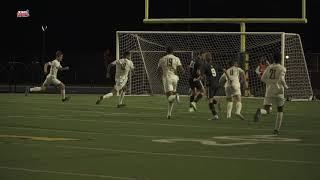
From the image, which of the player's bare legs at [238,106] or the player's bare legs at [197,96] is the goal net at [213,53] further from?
the player's bare legs at [238,106]

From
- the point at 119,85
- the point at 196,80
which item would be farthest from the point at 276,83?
the point at 119,85

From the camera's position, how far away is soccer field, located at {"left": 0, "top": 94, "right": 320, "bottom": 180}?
40.8 ft

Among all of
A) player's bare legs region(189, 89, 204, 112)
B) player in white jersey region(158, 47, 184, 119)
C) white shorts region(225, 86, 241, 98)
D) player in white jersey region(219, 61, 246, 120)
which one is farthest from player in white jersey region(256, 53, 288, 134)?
player's bare legs region(189, 89, 204, 112)

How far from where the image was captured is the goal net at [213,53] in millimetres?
37594

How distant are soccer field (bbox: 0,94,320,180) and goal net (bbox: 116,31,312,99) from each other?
1146 centimetres

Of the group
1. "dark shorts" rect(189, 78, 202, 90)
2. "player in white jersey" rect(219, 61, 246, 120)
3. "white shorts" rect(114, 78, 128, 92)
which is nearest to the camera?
"player in white jersey" rect(219, 61, 246, 120)

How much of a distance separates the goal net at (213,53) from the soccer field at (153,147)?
11.5 meters

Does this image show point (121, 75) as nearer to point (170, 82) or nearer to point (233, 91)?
point (170, 82)

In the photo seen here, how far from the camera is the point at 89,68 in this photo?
63375 millimetres

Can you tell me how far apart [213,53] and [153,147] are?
81.6 ft

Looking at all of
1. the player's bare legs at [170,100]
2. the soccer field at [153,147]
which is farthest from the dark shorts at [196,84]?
the player's bare legs at [170,100]

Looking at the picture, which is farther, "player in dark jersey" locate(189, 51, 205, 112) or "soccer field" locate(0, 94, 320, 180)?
"player in dark jersey" locate(189, 51, 205, 112)

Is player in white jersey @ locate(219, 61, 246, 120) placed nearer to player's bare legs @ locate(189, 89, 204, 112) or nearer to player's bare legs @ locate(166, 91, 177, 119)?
player's bare legs @ locate(166, 91, 177, 119)

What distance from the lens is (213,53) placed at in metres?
40.6
